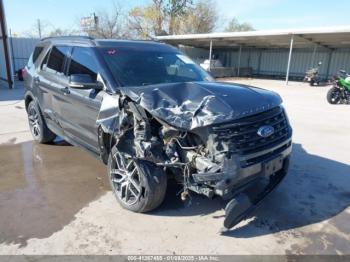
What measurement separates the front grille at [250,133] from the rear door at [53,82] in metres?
2.70

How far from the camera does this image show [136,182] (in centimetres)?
330

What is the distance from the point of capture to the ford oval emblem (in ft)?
9.60

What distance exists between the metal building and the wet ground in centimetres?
1697

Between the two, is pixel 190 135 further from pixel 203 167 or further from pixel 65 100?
pixel 65 100

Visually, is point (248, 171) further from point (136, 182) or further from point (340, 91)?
point (340, 91)

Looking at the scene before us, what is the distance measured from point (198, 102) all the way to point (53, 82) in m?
2.85

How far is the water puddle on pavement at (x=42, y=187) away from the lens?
314 cm

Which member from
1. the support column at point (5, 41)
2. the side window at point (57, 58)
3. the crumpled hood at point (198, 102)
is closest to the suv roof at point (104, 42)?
the side window at point (57, 58)

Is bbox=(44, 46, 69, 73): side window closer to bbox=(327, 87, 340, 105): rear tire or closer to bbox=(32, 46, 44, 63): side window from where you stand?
bbox=(32, 46, 44, 63): side window

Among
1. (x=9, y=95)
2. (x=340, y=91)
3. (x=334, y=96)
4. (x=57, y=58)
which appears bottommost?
(x=9, y=95)

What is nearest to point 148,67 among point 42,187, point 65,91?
point 65,91

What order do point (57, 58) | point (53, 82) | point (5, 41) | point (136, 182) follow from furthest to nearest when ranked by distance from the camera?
point (5, 41) → point (57, 58) → point (53, 82) → point (136, 182)

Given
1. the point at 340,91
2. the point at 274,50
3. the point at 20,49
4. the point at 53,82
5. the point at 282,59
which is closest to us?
the point at 53,82

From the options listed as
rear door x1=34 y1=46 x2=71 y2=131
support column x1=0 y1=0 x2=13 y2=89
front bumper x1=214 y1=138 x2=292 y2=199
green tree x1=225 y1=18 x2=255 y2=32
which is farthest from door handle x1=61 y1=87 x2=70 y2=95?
green tree x1=225 y1=18 x2=255 y2=32
